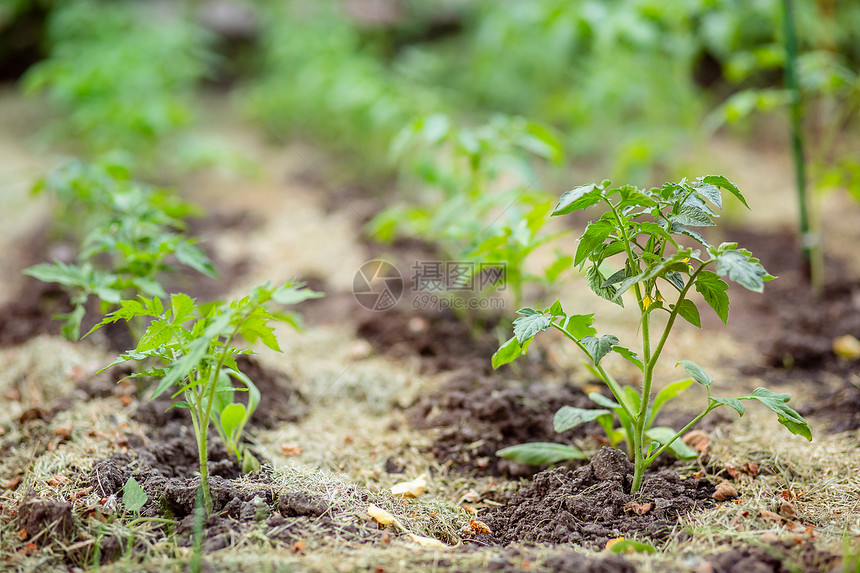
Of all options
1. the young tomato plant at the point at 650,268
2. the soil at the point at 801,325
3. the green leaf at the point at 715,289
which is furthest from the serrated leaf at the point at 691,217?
the soil at the point at 801,325

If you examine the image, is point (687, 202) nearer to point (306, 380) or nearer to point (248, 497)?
point (248, 497)

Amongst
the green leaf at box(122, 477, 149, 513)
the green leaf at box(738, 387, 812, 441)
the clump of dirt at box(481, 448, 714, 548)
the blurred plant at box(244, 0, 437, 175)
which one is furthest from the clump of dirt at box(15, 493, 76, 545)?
the blurred plant at box(244, 0, 437, 175)

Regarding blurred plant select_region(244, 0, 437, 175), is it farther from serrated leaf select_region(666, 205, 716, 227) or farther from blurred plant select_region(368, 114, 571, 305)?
serrated leaf select_region(666, 205, 716, 227)

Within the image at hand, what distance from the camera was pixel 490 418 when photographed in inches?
70.2

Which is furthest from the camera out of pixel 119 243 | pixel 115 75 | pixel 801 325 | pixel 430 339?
pixel 115 75

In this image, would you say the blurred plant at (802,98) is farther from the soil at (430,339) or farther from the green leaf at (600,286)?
the green leaf at (600,286)

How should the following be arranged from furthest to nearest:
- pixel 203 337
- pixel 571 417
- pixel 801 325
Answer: pixel 801 325 < pixel 571 417 < pixel 203 337

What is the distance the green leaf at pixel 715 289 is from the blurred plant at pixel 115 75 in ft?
10.3

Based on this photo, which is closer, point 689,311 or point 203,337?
point 203,337

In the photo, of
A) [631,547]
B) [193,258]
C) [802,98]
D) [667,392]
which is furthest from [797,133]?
[193,258]

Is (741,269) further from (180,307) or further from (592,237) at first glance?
(180,307)

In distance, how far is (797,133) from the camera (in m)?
2.57

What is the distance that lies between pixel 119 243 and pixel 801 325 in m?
2.58

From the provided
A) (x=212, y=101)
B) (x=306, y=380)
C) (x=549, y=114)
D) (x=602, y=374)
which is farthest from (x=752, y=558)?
(x=212, y=101)
